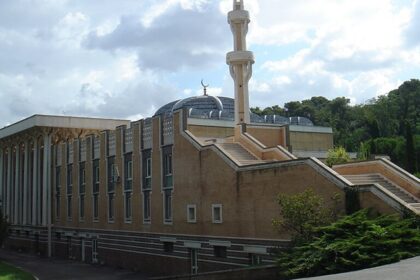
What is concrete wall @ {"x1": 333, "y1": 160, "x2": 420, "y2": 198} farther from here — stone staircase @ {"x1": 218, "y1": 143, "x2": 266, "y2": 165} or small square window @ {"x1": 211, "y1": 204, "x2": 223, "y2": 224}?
small square window @ {"x1": 211, "y1": 204, "x2": 223, "y2": 224}

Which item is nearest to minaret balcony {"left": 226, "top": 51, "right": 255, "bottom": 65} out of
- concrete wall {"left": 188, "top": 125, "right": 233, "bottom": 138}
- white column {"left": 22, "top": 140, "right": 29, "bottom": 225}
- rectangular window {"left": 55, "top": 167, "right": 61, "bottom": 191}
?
concrete wall {"left": 188, "top": 125, "right": 233, "bottom": 138}

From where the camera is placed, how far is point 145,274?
38062 millimetres

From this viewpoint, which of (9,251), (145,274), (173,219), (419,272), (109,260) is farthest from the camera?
(9,251)

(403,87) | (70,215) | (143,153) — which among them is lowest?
(70,215)

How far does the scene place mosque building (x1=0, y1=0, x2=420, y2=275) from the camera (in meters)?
27.2

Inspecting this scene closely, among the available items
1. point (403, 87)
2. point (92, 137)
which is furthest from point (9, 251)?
point (403, 87)

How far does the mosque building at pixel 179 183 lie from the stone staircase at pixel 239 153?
116mm

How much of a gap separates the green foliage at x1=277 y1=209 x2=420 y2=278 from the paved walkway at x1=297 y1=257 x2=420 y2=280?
0.81 metres

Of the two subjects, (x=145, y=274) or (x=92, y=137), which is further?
(x=92, y=137)

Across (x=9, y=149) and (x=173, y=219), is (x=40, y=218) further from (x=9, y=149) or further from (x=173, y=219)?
(x=173, y=219)

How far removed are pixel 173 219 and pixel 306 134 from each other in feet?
56.7

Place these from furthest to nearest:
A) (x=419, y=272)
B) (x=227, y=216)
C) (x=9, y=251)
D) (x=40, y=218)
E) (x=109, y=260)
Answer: (x=9, y=251), (x=40, y=218), (x=109, y=260), (x=227, y=216), (x=419, y=272)

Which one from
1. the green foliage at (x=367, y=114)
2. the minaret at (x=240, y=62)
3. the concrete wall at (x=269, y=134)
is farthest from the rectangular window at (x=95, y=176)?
the green foliage at (x=367, y=114)

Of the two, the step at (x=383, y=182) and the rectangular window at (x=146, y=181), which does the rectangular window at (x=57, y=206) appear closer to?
the rectangular window at (x=146, y=181)
